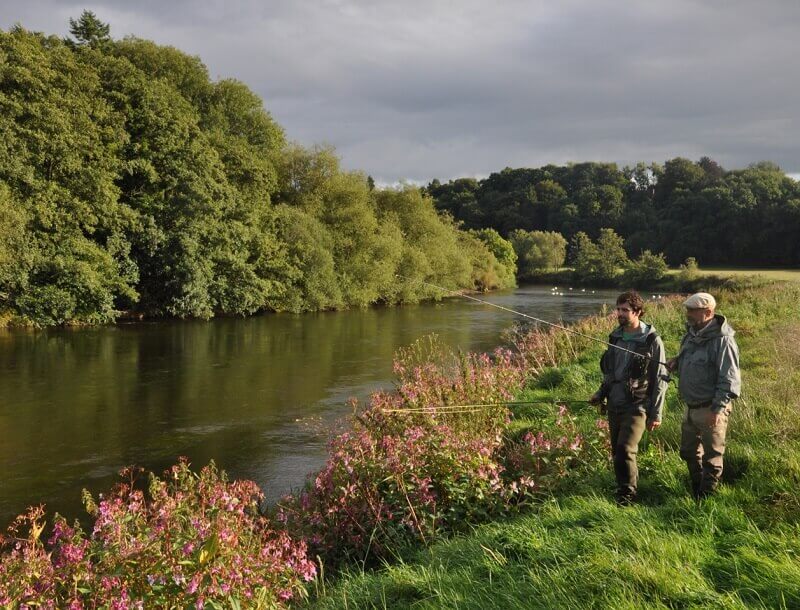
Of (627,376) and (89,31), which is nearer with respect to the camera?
(627,376)

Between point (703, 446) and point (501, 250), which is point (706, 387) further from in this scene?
point (501, 250)

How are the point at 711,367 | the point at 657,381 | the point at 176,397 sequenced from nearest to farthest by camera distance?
the point at 711,367
the point at 657,381
the point at 176,397

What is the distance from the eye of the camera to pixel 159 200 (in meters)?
32.9

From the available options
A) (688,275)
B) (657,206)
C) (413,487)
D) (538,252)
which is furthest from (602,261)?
(413,487)

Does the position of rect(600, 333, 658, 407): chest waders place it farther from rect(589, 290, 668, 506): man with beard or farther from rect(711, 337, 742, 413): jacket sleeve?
rect(711, 337, 742, 413): jacket sleeve

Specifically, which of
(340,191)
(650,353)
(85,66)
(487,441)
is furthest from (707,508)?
(340,191)

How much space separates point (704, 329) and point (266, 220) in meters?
35.6

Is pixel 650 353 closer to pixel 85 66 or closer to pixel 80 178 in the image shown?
pixel 80 178

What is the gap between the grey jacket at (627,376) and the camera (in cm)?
589

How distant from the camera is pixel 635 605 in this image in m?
3.55

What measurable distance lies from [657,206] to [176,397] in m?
98.4

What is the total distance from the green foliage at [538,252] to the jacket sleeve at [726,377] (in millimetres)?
80973

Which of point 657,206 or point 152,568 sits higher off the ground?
point 657,206

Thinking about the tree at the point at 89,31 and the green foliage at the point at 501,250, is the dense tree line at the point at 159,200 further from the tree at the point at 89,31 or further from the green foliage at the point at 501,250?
the green foliage at the point at 501,250
